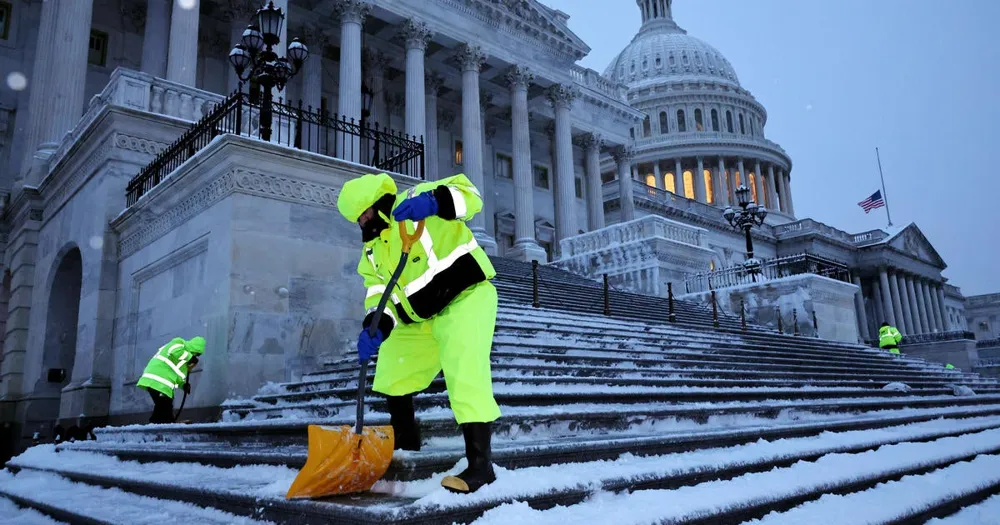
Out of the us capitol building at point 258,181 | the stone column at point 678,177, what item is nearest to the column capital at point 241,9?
the us capitol building at point 258,181

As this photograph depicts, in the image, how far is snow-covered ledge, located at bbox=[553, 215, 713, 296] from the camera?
72.3 ft

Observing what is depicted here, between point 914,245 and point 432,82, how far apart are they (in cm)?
6032

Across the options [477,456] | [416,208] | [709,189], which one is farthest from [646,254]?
[709,189]

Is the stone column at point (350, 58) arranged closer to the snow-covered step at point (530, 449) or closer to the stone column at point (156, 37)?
the stone column at point (156, 37)

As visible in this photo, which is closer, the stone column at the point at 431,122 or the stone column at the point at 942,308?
the stone column at the point at 431,122

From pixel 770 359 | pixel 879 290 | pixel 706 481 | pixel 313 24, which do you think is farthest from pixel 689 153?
pixel 706 481

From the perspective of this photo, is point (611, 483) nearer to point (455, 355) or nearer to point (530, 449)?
point (530, 449)

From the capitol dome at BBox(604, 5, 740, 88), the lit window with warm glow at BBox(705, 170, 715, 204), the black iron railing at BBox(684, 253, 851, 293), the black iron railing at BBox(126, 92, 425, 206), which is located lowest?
the black iron railing at BBox(684, 253, 851, 293)

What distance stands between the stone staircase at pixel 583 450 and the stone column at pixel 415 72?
1684 centimetres

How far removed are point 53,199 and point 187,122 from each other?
16.9 feet

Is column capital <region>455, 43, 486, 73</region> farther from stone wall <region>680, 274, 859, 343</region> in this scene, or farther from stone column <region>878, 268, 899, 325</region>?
stone column <region>878, 268, 899, 325</region>

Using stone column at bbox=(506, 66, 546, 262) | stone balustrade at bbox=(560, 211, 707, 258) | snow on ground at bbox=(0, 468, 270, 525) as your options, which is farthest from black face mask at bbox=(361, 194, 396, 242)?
stone column at bbox=(506, 66, 546, 262)

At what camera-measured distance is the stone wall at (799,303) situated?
2030cm

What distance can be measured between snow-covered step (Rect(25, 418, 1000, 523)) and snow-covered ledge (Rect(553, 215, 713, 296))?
15695mm
